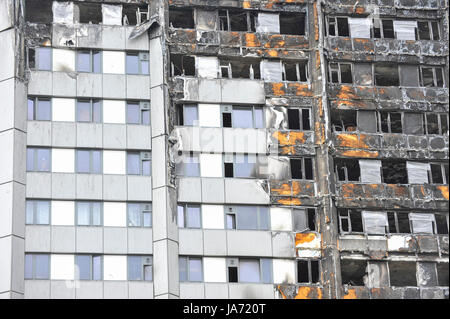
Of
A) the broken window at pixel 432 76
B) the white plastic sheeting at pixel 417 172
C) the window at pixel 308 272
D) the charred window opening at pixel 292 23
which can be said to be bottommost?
the window at pixel 308 272

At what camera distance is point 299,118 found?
6088 centimetres

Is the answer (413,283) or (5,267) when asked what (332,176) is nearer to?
(413,283)

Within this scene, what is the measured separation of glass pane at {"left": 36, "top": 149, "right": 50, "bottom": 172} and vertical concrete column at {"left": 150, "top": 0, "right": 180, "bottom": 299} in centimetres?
556

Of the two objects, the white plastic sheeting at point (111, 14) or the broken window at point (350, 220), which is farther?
the white plastic sheeting at point (111, 14)

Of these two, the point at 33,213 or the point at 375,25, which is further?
the point at 375,25

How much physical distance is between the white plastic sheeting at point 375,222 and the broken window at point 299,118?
5856mm

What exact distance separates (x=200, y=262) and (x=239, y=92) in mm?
9998

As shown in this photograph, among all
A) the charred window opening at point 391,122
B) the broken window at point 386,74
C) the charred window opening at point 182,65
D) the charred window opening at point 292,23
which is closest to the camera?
the charred window opening at point 182,65

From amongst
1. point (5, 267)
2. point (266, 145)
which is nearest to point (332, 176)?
point (266, 145)

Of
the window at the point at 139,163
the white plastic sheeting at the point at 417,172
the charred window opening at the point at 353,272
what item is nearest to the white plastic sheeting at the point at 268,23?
the window at the point at 139,163

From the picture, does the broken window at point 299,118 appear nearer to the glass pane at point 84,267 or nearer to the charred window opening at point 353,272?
the charred window opening at point 353,272

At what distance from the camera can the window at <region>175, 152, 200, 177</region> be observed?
193 ft

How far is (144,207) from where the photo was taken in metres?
57.7

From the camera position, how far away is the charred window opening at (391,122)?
61.9 meters
